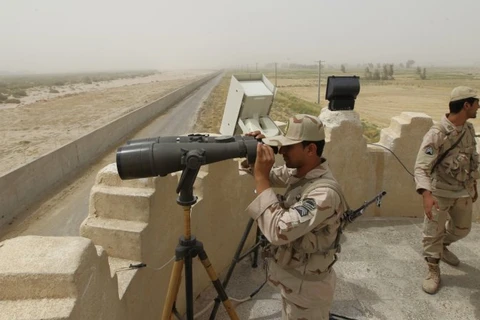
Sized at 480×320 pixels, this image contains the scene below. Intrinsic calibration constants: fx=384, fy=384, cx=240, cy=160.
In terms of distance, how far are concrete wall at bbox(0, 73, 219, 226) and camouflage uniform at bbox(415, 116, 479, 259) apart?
7467 millimetres

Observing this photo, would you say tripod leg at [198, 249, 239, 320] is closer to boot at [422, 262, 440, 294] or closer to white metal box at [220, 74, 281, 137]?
boot at [422, 262, 440, 294]

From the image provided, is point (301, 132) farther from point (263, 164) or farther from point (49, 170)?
point (49, 170)

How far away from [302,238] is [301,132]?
23.6 inches

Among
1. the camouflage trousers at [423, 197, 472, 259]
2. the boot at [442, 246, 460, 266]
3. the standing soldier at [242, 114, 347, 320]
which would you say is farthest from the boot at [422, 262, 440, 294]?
the standing soldier at [242, 114, 347, 320]

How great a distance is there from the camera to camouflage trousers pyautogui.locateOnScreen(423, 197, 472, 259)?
3648 mm

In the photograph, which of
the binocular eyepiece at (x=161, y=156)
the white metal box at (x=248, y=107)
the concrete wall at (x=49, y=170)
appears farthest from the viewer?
the concrete wall at (x=49, y=170)

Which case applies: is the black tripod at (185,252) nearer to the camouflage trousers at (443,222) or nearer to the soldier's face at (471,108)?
the camouflage trousers at (443,222)

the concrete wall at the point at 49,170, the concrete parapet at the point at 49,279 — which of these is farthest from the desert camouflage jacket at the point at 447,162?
the concrete wall at the point at 49,170

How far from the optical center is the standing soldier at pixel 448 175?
340 cm

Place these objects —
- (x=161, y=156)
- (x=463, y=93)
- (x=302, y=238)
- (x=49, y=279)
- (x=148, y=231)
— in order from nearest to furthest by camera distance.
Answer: (x=49, y=279) < (x=161, y=156) < (x=302, y=238) < (x=148, y=231) < (x=463, y=93)

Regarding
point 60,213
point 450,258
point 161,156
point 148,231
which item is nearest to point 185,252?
point 148,231

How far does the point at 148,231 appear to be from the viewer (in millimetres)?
2447

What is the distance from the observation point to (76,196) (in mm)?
9508

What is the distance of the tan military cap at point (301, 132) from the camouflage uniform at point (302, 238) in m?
0.23
